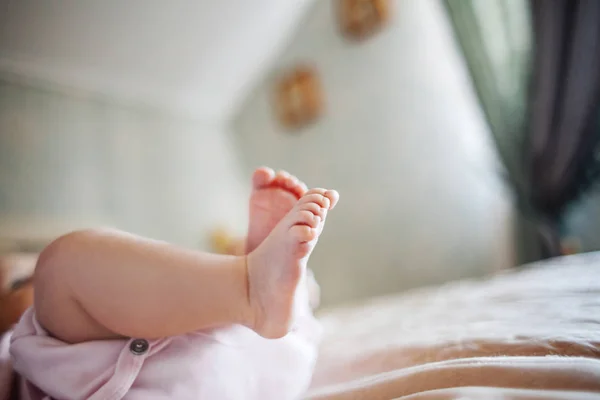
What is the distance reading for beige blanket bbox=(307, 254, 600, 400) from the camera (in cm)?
47

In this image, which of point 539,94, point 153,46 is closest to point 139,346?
point 539,94

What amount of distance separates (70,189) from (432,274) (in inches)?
67.3

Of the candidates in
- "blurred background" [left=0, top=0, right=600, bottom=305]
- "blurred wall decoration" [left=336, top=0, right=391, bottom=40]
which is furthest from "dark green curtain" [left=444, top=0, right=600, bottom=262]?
"blurred wall decoration" [left=336, top=0, right=391, bottom=40]

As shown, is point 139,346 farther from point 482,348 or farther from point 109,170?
point 109,170

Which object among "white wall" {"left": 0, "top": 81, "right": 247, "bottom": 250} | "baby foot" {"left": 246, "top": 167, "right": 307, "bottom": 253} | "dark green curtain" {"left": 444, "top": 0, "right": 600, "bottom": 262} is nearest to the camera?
"baby foot" {"left": 246, "top": 167, "right": 307, "bottom": 253}

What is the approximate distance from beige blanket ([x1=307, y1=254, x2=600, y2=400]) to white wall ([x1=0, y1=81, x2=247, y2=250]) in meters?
1.52

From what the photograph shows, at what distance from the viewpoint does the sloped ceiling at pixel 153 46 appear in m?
1.90

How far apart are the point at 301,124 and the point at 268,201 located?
76.6 inches

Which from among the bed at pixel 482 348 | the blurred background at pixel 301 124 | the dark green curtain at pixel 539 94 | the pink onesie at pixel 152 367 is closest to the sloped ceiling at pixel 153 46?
the blurred background at pixel 301 124

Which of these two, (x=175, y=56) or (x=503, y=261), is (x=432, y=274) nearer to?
(x=503, y=261)

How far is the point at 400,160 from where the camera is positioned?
2.22 meters

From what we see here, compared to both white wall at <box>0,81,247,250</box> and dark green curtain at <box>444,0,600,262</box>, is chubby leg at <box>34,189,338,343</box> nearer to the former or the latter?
dark green curtain at <box>444,0,600,262</box>

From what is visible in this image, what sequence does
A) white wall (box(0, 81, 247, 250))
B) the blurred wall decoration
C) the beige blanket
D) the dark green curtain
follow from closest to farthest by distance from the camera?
the beige blanket → the dark green curtain → white wall (box(0, 81, 247, 250)) → the blurred wall decoration

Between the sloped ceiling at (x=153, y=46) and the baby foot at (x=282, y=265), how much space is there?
173cm
